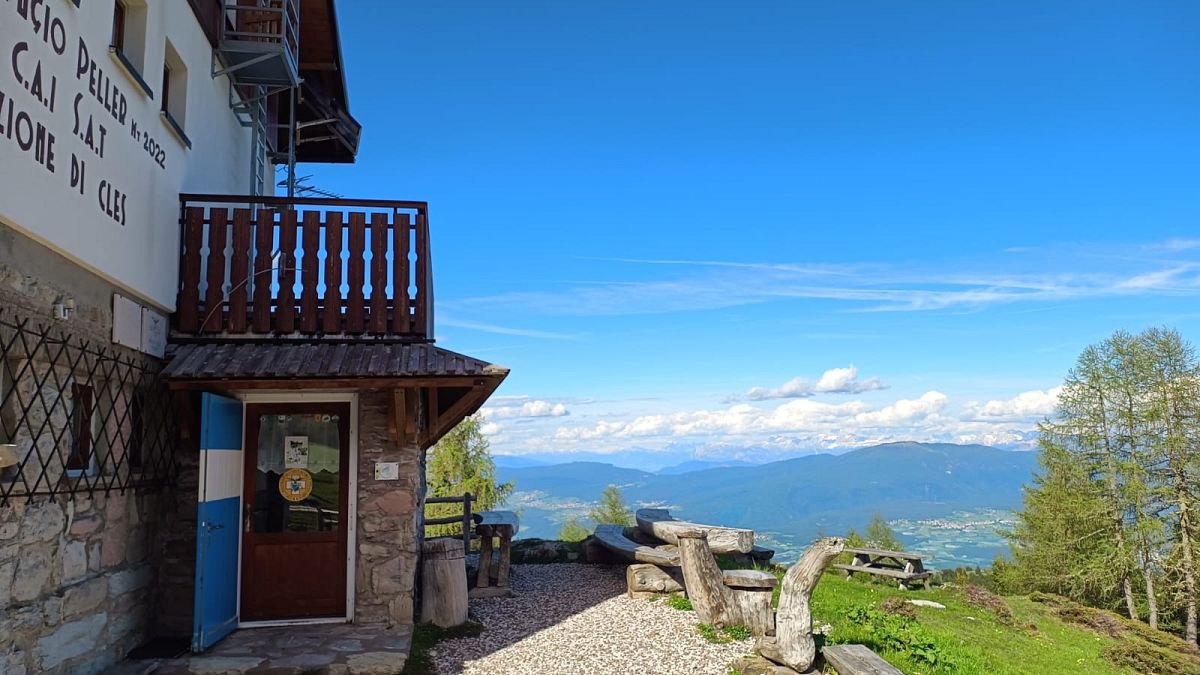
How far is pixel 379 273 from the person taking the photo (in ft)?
27.9

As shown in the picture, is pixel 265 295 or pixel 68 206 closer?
pixel 68 206

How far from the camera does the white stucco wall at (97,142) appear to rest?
16.7 ft

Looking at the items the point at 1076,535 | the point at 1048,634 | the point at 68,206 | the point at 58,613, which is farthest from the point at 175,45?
the point at 1076,535

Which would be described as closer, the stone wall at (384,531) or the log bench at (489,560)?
the stone wall at (384,531)

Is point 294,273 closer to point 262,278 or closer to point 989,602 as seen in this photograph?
point 262,278

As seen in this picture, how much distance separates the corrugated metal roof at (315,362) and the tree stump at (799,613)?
3.38 metres

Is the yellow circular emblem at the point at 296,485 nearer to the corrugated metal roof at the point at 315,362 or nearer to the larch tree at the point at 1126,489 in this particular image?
the corrugated metal roof at the point at 315,362

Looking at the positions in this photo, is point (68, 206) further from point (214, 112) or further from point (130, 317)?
point (214, 112)

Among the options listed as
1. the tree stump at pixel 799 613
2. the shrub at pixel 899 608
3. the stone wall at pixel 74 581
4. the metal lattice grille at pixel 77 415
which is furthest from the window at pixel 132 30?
the shrub at pixel 899 608

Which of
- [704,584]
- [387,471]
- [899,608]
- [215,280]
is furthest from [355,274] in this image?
[899,608]

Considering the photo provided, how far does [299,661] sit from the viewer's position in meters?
6.75

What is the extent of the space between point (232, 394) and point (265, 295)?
1073 mm

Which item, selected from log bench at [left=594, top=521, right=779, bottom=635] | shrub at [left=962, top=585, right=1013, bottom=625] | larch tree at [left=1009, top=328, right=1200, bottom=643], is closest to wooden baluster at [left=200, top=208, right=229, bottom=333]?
log bench at [left=594, top=521, right=779, bottom=635]

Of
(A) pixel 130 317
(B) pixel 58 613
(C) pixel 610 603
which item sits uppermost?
(A) pixel 130 317
